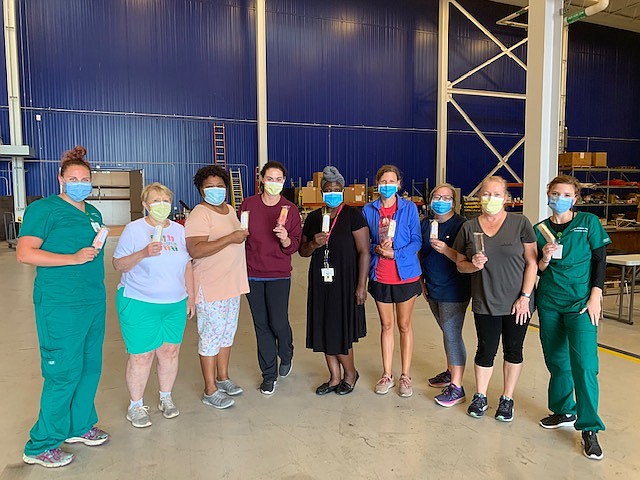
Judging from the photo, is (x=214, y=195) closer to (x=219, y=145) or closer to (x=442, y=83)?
(x=219, y=145)

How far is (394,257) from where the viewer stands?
3227 mm

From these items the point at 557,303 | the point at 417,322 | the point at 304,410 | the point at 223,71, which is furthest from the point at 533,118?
the point at 223,71

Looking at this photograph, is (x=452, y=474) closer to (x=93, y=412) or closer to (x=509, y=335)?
(x=509, y=335)

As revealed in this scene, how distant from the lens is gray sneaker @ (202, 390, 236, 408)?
10.5ft

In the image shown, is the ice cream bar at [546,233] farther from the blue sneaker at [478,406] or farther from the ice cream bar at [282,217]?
the ice cream bar at [282,217]

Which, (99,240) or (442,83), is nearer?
(99,240)

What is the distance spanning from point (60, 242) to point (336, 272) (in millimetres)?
1623

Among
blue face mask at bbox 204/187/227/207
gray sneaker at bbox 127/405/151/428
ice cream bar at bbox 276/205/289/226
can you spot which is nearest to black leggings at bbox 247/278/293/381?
ice cream bar at bbox 276/205/289/226

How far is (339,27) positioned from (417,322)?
1330 cm

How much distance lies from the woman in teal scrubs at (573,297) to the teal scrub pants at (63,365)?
98.5 inches

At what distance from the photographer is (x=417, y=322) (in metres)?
5.34

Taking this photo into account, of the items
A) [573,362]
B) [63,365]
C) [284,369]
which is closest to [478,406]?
[573,362]

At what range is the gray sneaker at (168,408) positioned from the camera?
3053 mm

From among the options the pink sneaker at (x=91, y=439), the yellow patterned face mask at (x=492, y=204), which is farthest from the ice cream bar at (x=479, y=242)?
the pink sneaker at (x=91, y=439)
